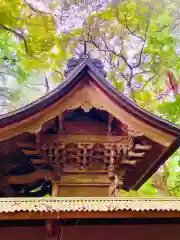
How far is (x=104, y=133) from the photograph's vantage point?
6.11 metres

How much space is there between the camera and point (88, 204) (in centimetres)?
396

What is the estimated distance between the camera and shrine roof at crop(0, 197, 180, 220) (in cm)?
370

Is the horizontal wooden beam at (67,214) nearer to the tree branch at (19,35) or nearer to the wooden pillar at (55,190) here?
the wooden pillar at (55,190)

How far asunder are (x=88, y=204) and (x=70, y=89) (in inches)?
98.0

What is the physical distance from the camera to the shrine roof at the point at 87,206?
3.70m

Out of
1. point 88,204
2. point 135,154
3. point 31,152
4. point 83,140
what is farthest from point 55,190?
point 88,204

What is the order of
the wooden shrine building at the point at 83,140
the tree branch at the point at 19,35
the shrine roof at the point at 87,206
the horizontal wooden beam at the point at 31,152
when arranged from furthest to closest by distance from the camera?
1. the tree branch at the point at 19,35
2. the horizontal wooden beam at the point at 31,152
3. the wooden shrine building at the point at 83,140
4. the shrine roof at the point at 87,206

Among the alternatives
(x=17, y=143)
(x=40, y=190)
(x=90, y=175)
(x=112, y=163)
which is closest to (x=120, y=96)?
(x=112, y=163)

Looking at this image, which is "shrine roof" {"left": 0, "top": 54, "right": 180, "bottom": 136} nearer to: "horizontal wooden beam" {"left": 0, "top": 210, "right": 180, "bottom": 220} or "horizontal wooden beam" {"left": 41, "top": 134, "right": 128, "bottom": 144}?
"horizontal wooden beam" {"left": 41, "top": 134, "right": 128, "bottom": 144}

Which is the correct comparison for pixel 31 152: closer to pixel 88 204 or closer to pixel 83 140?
pixel 83 140

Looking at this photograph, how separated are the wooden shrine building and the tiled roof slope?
1.42 metres

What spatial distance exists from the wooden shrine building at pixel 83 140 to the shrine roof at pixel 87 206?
146 cm

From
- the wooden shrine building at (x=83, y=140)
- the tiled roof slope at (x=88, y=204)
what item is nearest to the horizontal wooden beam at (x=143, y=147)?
the wooden shrine building at (x=83, y=140)

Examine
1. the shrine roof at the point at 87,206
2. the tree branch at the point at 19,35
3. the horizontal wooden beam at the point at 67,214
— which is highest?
the tree branch at the point at 19,35
